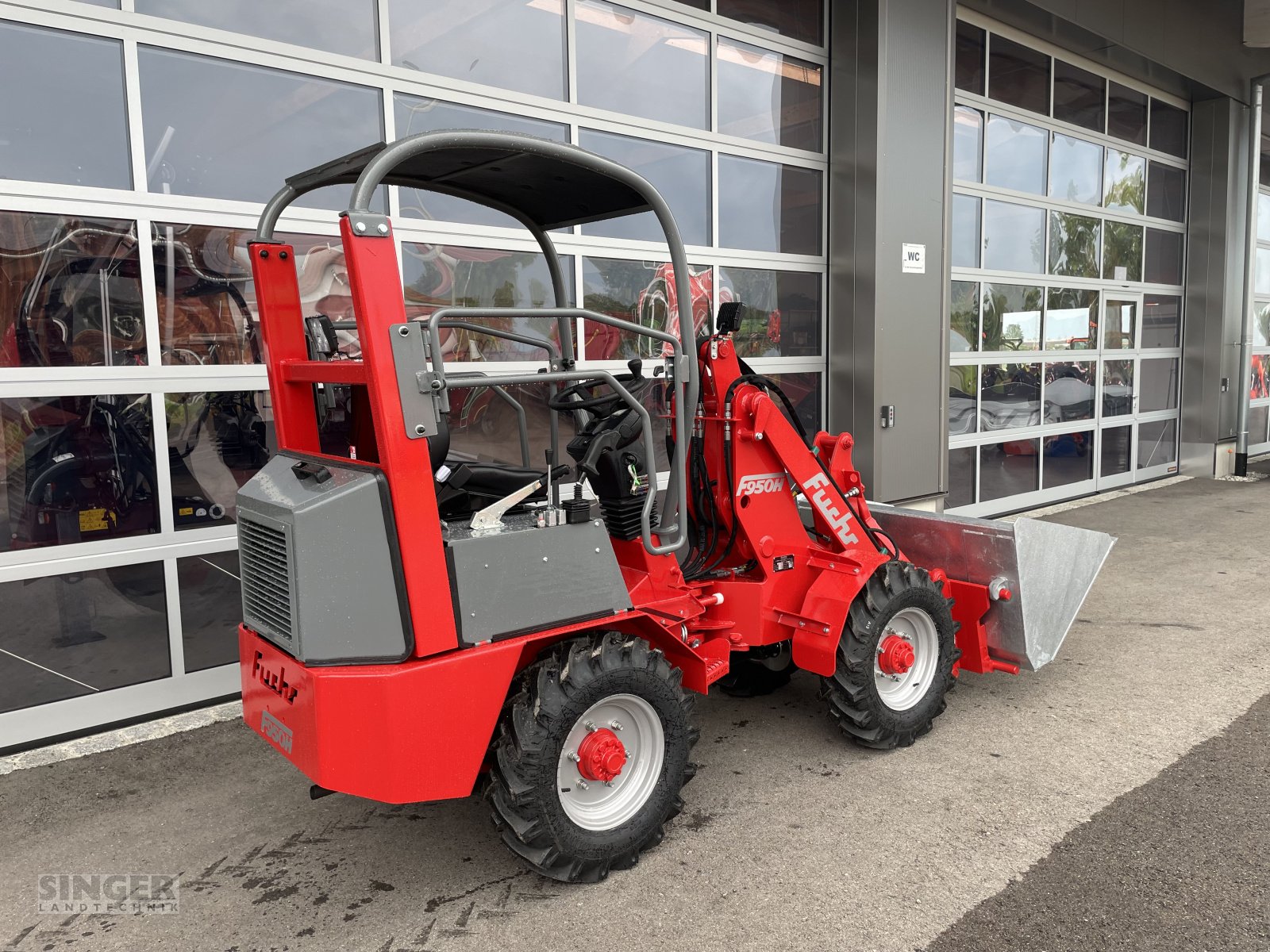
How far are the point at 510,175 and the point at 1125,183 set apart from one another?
9896 mm

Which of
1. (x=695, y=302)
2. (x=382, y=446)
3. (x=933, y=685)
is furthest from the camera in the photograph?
(x=695, y=302)

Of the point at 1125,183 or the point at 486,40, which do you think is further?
the point at 1125,183

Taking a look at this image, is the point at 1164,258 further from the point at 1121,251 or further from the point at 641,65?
the point at 641,65

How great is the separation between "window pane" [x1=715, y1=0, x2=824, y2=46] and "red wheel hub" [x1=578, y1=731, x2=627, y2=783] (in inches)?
224

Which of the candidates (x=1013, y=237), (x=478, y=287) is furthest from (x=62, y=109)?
(x=1013, y=237)

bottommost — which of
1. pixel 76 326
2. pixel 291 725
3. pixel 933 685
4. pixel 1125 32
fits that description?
pixel 933 685

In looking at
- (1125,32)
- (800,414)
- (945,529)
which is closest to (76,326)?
(945,529)

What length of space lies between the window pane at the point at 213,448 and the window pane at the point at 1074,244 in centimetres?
829

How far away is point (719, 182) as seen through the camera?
6.75m

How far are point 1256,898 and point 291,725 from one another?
2.95 meters

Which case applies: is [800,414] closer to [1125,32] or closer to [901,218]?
[901,218]

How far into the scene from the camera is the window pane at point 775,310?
6953 millimetres

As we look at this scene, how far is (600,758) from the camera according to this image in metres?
2.92

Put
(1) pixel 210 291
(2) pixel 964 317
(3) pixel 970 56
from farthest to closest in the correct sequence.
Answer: (2) pixel 964 317
(3) pixel 970 56
(1) pixel 210 291
